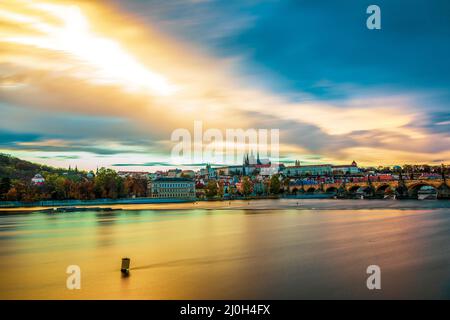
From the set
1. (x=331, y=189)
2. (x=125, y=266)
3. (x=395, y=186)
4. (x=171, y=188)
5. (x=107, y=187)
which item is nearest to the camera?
(x=125, y=266)

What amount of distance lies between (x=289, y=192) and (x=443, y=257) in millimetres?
130033

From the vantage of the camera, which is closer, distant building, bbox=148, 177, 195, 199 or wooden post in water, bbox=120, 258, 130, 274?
wooden post in water, bbox=120, 258, 130, 274

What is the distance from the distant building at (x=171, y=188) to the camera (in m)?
→ 121

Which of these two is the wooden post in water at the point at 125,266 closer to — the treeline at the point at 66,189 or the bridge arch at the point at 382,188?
the treeline at the point at 66,189

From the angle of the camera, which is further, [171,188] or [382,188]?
[171,188]

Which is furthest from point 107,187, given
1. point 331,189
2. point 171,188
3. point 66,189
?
point 331,189

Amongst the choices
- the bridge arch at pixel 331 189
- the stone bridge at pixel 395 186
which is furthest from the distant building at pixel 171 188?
the bridge arch at pixel 331 189

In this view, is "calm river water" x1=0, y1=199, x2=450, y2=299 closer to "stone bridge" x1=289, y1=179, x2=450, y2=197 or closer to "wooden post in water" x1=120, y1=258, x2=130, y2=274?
"wooden post in water" x1=120, y1=258, x2=130, y2=274

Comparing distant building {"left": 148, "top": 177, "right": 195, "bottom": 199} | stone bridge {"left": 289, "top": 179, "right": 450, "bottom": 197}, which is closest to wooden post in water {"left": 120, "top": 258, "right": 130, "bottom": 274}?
stone bridge {"left": 289, "top": 179, "right": 450, "bottom": 197}

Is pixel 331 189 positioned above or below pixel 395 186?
below

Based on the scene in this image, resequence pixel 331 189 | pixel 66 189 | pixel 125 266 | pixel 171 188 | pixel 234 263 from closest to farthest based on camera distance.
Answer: pixel 125 266
pixel 234 263
pixel 66 189
pixel 171 188
pixel 331 189

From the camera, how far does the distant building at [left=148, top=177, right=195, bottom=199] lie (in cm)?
12131

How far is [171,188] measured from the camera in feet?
407

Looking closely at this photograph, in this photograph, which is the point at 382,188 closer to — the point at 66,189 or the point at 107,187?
the point at 107,187
